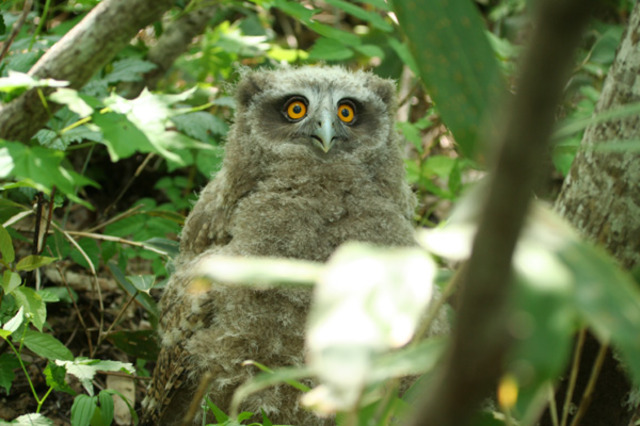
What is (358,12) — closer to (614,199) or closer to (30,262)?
(614,199)

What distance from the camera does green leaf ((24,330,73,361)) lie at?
2305 mm

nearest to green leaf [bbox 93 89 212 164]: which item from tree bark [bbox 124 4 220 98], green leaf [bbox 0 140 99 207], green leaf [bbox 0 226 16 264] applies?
green leaf [bbox 0 140 99 207]

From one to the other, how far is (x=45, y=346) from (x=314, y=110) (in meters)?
1.57

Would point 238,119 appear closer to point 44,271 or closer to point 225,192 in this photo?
point 225,192

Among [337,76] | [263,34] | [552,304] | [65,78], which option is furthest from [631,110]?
[263,34]

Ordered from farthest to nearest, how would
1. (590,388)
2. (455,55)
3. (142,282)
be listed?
1. (142,282)
2. (590,388)
3. (455,55)

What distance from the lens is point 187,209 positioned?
431cm

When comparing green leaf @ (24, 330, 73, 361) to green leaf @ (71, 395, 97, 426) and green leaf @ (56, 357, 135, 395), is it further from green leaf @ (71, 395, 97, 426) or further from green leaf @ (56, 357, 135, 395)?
green leaf @ (71, 395, 97, 426)

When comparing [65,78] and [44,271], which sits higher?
[65,78]

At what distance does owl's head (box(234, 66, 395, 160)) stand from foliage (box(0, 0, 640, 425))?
276 mm

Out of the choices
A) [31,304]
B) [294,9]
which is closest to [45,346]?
[31,304]

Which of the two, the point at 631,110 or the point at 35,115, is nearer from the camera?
the point at 631,110

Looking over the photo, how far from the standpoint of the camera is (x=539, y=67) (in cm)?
62

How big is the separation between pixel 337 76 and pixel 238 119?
1.82ft
